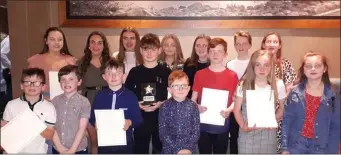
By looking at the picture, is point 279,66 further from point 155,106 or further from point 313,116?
point 155,106

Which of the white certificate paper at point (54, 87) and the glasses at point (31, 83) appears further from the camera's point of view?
the white certificate paper at point (54, 87)

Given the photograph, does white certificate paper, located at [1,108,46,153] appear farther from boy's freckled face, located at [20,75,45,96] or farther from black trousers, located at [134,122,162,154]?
black trousers, located at [134,122,162,154]

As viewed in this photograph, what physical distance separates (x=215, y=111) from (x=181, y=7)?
2.69 meters

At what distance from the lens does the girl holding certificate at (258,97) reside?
122 inches

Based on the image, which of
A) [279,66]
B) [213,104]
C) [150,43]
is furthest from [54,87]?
[279,66]

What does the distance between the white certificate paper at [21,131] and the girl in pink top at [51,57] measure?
916 mm

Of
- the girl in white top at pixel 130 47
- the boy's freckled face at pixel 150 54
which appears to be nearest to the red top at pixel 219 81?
the boy's freckled face at pixel 150 54

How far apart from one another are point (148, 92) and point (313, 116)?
4.90 feet

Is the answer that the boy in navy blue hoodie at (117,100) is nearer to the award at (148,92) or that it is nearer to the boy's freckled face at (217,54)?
the award at (148,92)

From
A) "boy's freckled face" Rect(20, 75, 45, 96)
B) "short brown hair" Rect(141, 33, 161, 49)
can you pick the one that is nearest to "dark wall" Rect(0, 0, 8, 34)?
"boy's freckled face" Rect(20, 75, 45, 96)

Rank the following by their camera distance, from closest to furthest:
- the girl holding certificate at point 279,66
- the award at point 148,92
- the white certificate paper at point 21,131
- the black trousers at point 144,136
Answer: the white certificate paper at point 21,131 < the award at point 148,92 < the black trousers at point 144,136 < the girl holding certificate at point 279,66

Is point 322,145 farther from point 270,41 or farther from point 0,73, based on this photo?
point 0,73

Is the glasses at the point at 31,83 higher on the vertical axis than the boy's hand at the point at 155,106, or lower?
higher

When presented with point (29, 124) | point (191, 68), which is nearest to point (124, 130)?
point (29, 124)
